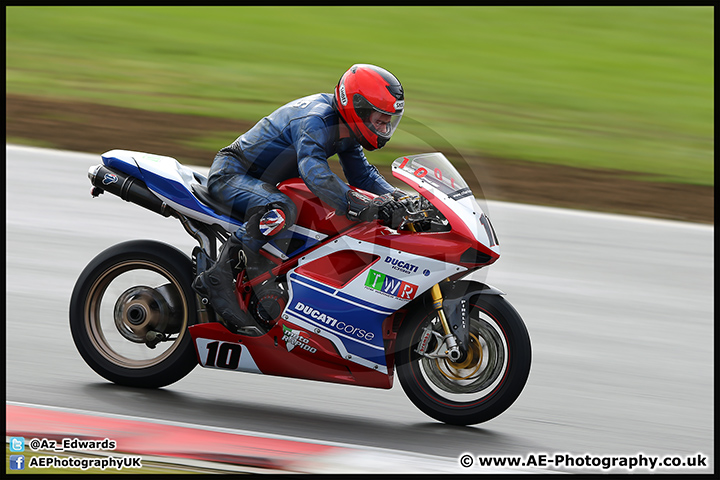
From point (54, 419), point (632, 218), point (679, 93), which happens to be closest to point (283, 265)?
point (54, 419)

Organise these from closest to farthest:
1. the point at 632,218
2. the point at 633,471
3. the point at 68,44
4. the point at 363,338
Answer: the point at 633,471, the point at 363,338, the point at 632,218, the point at 68,44

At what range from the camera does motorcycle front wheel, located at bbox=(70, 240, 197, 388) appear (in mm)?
5051

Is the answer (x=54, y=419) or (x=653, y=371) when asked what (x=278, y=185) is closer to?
(x=54, y=419)

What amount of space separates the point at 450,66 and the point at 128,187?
392 inches

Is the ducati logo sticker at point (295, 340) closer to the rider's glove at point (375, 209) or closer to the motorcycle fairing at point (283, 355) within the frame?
the motorcycle fairing at point (283, 355)

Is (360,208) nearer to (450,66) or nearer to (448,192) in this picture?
(448,192)

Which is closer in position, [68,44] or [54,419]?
[54,419]

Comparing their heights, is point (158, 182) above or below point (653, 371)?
above

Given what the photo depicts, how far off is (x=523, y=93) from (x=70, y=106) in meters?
6.40

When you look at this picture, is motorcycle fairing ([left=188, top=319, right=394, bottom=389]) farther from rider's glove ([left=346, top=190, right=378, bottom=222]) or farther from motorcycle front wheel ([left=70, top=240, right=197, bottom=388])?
rider's glove ([left=346, top=190, right=378, bottom=222])

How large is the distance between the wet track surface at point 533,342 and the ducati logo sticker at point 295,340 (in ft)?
1.25

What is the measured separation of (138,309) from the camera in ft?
16.6

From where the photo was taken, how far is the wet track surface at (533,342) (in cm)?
482

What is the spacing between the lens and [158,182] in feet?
16.5
